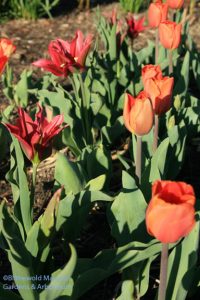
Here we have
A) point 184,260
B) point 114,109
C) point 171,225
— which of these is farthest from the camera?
point 114,109

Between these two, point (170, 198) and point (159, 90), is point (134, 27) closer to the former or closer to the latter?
point (159, 90)

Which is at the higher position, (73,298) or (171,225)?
(171,225)

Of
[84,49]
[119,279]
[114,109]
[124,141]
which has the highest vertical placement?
[84,49]

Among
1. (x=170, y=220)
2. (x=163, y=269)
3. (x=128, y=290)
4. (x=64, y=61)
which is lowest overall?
(x=128, y=290)

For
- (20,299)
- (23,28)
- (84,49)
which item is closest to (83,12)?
(23,28)

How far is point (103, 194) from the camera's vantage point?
1337 millimetres

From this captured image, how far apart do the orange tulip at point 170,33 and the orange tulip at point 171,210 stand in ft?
3.73

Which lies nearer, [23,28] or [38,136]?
[38,136]

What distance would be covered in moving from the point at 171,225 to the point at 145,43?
3.04 metres

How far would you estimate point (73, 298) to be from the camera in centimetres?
127

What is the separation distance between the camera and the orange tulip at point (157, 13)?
226cm

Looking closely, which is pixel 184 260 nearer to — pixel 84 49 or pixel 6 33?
pixel 84 49

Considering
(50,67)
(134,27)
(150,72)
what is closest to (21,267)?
(150,72)

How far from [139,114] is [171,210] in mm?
469
